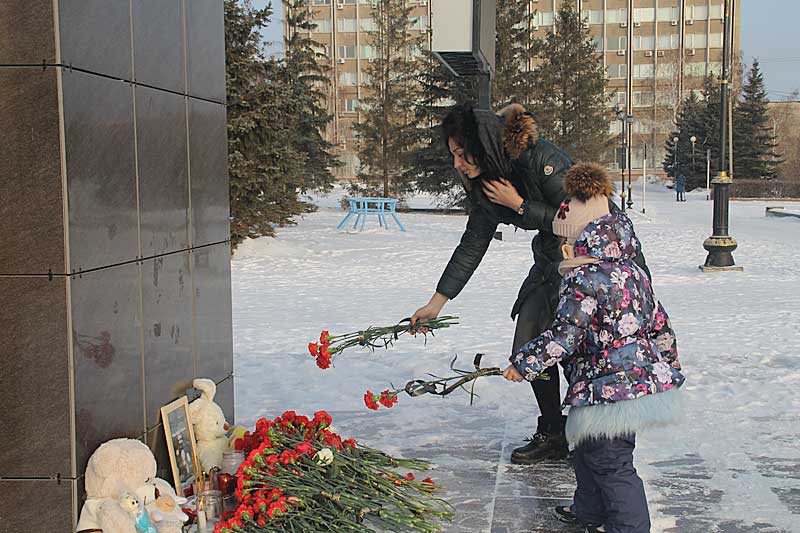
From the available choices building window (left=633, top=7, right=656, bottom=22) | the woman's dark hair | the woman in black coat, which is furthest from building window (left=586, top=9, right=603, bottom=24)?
the woman's dark hair

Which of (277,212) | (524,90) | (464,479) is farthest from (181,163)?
(524,90)

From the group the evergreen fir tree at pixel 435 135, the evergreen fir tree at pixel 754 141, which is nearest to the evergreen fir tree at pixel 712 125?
the evergreen fir tree at pixel 754 141

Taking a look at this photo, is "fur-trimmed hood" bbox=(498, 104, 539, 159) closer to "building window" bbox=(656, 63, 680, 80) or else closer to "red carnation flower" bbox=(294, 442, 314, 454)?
"red carnation flower" bbox=(294, 442, 314, 454)

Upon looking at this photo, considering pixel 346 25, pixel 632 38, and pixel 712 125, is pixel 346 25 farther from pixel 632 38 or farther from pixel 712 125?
pixel 712 125

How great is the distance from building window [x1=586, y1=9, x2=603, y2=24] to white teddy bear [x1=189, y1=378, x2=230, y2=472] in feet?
260

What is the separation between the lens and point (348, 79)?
82.4 m

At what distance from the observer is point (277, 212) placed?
18750 millimetres

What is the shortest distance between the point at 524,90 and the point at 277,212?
20.1 meters

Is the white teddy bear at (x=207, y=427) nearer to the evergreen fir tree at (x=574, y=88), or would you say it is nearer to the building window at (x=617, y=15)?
the evergreen fir tree at (x=574, y=88)

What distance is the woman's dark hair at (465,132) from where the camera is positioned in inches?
178

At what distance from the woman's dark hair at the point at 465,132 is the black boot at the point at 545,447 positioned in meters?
1.48

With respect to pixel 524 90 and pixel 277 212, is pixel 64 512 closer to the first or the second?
pixel 277 212

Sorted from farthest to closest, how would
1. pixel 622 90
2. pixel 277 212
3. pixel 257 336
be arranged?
pixel 622 90 → pixel 277 212 → pixel 257 336

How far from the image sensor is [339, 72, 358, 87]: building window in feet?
267
